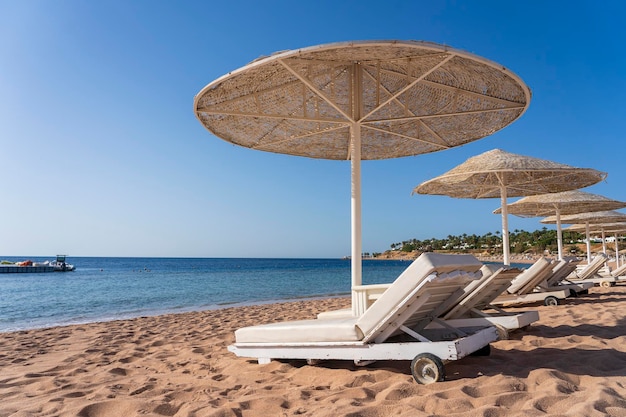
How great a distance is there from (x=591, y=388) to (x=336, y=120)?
3709 mm

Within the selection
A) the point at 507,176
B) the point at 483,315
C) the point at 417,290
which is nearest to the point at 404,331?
the point at 417,290

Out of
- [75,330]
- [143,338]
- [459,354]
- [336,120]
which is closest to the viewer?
[459,354]

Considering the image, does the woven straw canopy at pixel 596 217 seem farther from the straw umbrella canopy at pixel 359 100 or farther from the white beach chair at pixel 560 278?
the straw umbrella canopy at pixel 359 100

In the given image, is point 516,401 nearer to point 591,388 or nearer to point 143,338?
point 591,388

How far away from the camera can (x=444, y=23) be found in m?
10.6

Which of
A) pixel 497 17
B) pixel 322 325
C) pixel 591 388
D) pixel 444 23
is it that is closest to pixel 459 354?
pixel 591 388

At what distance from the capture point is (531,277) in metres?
7.33

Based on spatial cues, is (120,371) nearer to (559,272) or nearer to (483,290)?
(483,290)

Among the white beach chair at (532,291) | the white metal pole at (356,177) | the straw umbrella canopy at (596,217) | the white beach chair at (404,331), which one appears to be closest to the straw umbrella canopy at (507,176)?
the white beach chair at (532,291)

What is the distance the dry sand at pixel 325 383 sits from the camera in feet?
8.99

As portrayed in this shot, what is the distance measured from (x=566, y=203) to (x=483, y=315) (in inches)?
380

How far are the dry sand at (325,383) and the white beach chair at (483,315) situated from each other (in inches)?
7.9

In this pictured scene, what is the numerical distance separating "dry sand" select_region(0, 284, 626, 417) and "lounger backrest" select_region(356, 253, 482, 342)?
44cm

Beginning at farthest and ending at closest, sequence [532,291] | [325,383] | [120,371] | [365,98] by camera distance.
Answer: [532,291], [365,98], [120,371], [325,383]
